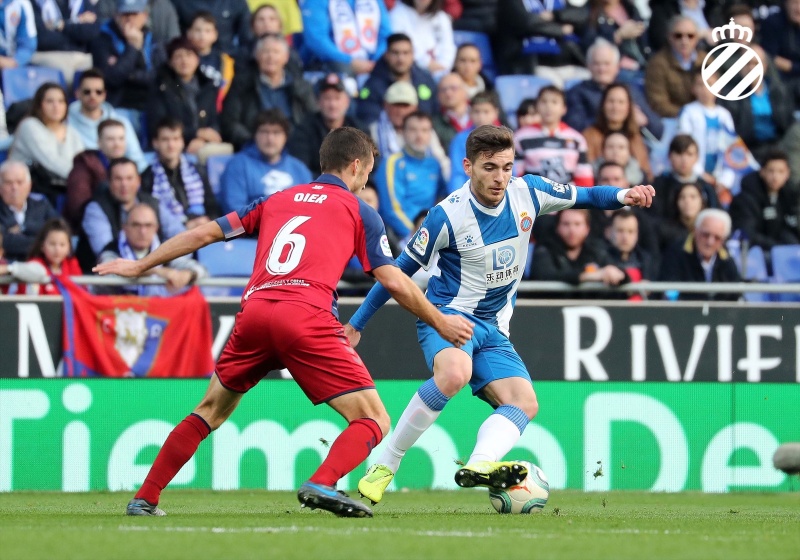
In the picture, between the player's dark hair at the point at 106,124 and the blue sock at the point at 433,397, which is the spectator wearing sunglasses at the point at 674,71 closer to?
the player's dark hair at the point at 106,124

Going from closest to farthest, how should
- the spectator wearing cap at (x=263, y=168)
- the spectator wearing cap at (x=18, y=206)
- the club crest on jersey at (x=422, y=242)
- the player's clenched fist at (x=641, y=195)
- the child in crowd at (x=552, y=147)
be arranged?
the player's clenched fist at (x=641, y=195) → the club crest on jersey at (x=422, y=242) → the spectator wearing cap at (x=18, y=206) → the spectator wearing cap at (x=263, y=168) → the child in crowd at (x=552, y=147)

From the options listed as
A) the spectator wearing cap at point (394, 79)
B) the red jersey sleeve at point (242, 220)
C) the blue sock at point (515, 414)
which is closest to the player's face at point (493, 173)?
the blue sock at point (515, 414)

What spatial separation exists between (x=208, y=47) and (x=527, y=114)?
331 centimetres

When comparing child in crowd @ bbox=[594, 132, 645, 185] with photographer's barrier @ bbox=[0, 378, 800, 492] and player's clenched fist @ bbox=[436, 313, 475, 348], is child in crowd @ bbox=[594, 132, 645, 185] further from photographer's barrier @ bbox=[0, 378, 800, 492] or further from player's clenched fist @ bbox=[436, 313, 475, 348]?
player's clenched fist @ bbox=[436, 313, 475, 348]

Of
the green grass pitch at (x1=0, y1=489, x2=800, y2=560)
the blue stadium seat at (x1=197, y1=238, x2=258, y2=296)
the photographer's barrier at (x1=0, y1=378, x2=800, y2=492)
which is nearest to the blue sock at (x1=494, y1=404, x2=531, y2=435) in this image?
the green grass pitch at (x1=0, y1=489, x2=800, y2=560)

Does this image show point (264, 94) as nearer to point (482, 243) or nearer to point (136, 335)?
point (136, 335)

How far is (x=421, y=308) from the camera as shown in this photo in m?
7.04

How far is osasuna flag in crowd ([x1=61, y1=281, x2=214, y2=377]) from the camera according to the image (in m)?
10.8

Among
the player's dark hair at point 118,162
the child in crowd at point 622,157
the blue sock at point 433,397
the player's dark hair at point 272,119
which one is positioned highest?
the player's dark hair at point 272,119

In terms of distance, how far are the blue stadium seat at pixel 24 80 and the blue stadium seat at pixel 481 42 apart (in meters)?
4.62

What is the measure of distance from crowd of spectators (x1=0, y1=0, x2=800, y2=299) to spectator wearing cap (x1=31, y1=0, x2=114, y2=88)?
0.07ft

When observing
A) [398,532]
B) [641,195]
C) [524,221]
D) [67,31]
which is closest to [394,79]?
[67,31]

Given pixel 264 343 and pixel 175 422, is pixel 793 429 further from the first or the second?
pixel 264 343

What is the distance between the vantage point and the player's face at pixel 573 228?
476 inches
